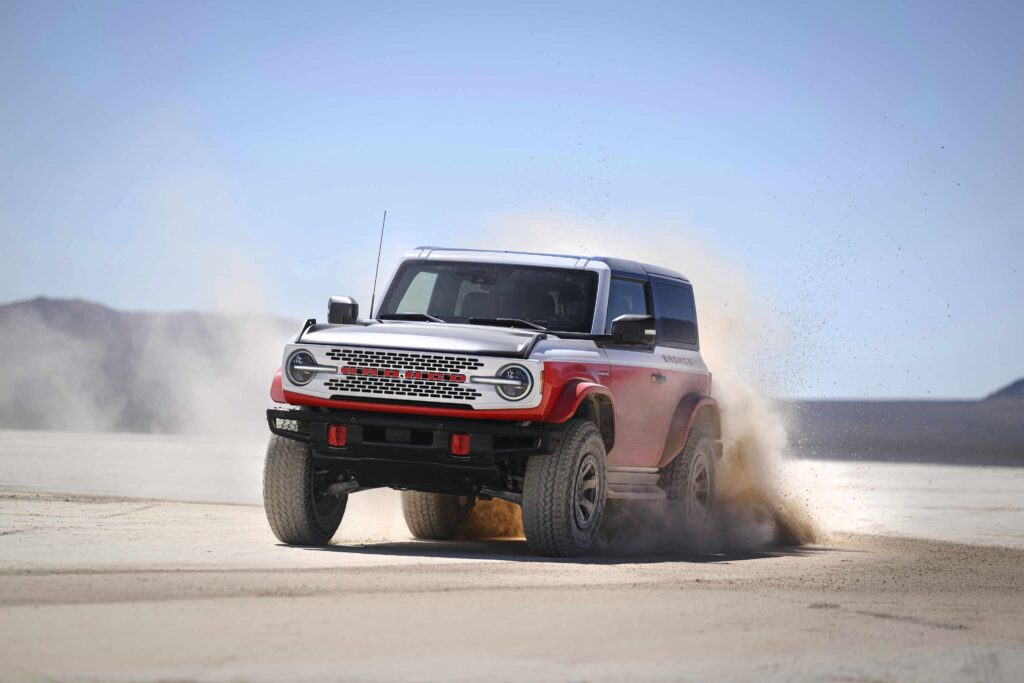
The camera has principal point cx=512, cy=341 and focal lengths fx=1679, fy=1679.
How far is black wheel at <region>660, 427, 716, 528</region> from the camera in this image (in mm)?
15391

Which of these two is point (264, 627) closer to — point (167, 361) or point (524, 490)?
point (524, 490)

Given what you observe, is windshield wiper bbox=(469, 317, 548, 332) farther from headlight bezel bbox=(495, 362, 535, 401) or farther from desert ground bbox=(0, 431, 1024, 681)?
desert ground bbox=(0, 431, 1024, 681)

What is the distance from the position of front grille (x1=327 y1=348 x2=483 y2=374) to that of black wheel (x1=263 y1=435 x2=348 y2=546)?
872 mm

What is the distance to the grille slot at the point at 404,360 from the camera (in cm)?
1247

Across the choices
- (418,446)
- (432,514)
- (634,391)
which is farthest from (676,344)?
(418,446)

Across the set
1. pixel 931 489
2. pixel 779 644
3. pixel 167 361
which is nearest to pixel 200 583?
pixel 779 644

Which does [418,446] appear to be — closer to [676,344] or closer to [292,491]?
[292,491]

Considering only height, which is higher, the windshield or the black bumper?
the windshield

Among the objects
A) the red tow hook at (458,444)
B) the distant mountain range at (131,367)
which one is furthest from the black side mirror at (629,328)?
the distant mountain range at (131,367)

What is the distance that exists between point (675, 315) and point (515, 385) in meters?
3.81

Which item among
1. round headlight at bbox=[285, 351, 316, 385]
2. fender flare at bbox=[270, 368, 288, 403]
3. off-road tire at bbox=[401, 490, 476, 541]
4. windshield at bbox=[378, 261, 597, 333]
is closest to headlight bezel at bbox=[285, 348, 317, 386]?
round headlight at bbox=[285, 351, 316, 385]

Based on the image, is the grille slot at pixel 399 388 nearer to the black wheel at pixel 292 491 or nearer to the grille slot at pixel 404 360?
the grille slot at pixel 404 360

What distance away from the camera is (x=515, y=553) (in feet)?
44.8

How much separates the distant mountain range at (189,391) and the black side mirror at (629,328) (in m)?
34.1
